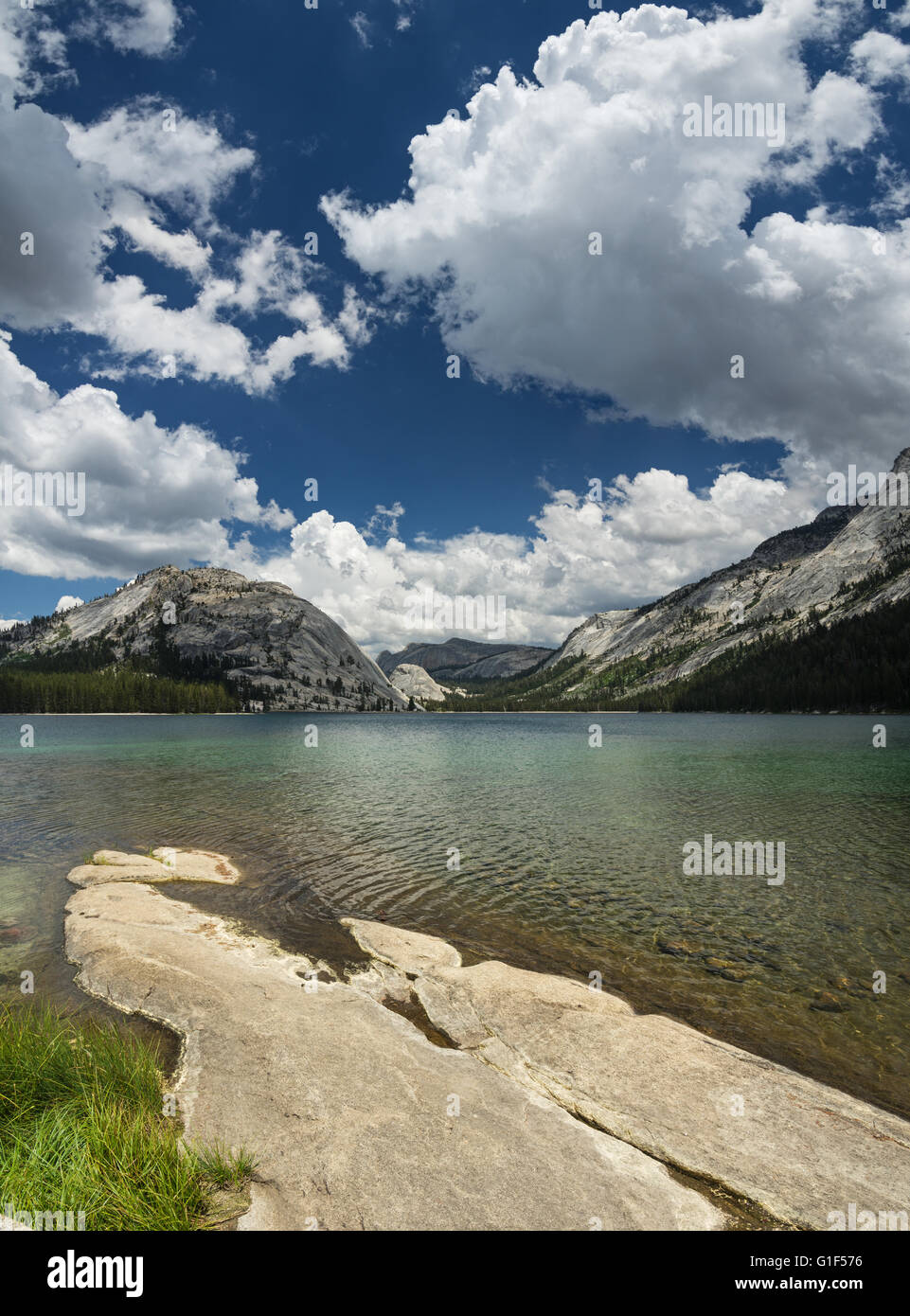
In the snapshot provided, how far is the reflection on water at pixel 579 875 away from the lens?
15352mm

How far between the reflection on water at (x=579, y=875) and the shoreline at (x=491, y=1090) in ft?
6.54

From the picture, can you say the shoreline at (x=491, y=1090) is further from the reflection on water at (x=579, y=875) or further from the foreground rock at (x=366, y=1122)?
the reflection on water at (x=579, y=875)

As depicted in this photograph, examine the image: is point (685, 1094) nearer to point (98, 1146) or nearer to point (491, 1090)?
point (491, 1090)

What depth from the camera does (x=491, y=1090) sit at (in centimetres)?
1027

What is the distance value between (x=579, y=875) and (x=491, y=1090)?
16.8 meters

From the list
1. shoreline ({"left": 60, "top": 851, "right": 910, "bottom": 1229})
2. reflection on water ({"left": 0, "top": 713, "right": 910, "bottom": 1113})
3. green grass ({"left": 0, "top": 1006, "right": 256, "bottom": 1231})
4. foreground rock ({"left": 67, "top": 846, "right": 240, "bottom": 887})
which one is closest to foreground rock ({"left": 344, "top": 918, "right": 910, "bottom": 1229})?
shoreline ({"left": 60, "top": 851, "right": 910, "bottom": 1229})

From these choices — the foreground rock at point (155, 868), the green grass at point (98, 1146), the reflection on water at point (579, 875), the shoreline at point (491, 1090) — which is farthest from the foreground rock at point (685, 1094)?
the foreground rock at point (155, 868)

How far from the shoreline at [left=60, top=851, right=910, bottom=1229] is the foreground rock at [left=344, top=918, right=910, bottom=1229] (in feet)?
0.12

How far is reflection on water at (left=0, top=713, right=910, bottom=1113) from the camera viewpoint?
50.4ft

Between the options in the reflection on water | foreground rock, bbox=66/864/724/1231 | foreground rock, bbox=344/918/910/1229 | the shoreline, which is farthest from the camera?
the reflection on water

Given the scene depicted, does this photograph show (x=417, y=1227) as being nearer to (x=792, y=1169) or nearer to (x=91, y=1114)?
(x=91, y=1114)

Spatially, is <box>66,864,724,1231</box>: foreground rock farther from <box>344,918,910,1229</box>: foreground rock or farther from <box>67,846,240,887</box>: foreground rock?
<box>67,846,240,887</box>: foreground rock
